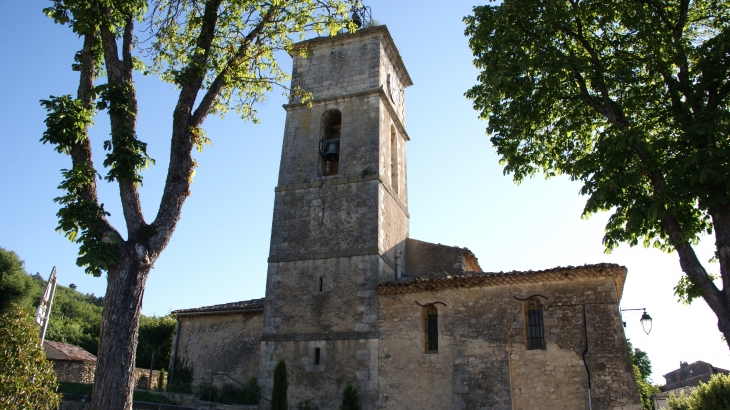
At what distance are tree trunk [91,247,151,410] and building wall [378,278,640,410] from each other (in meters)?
7.78

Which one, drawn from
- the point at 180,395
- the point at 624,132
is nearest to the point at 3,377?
the point at 180,395

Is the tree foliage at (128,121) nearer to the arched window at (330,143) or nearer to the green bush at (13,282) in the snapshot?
the arched window at (330,143)

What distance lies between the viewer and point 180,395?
1530cm

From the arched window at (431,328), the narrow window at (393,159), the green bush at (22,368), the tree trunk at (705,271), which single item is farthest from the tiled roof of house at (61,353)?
the tree trunk at (705,271)

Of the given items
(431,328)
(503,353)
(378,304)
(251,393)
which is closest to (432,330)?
(431,328)

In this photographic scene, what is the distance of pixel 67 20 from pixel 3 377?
562 cm

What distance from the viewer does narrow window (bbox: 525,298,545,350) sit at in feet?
44.0

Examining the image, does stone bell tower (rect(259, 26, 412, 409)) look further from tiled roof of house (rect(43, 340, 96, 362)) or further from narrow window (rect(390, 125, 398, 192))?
tiled roof of house (rect(43, 340, 96, 362))

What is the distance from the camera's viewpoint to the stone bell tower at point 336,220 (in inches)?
586

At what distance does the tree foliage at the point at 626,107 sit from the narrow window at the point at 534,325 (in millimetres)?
3759

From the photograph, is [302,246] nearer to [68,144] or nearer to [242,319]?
[242,319]

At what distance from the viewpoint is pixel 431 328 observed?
47.8ft

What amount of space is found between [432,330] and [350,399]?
2662 millimetres

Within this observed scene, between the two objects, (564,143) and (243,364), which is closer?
(564,143)
